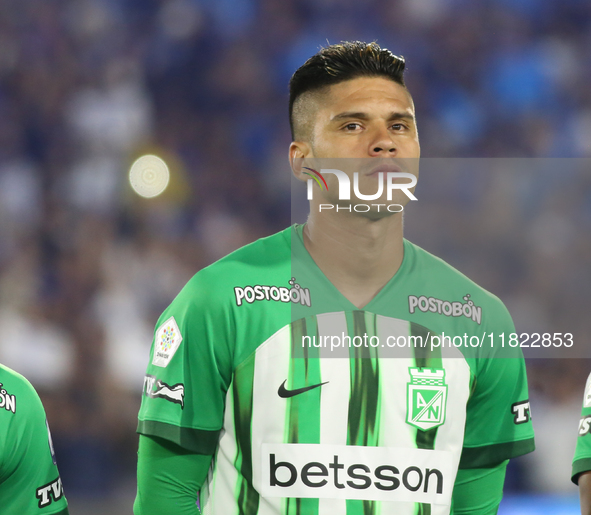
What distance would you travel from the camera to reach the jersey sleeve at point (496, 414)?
2176 mm

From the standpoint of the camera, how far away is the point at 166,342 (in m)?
2.07

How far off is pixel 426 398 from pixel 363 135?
77 cm

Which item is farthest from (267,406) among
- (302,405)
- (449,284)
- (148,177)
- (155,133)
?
(155,133)

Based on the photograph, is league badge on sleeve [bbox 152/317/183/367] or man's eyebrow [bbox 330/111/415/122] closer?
league badge on sleeve [bbox 152/317/183/367]

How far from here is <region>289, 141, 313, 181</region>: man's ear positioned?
7.32 feet

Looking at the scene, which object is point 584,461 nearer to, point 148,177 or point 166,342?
point 166,342

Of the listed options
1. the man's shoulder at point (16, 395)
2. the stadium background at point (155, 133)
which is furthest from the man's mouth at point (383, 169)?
the stadium background at point (155, 133)

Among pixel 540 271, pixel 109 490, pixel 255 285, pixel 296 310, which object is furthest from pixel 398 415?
pixel 109 490

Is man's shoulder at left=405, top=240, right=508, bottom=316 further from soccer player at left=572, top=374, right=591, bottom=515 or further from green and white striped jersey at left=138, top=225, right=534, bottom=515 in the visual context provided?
soccer player at left=572, top=374, right=591, bottom=515

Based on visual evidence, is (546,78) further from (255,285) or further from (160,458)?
(160,458)

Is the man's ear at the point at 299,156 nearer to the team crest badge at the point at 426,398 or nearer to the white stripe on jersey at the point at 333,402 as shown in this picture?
the white stripe on jersey at the point at 333,402

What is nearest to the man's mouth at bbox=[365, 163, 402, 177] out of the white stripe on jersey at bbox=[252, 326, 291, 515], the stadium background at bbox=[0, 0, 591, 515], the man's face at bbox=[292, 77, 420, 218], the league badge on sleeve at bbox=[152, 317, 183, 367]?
the man's face at bbox=[292, 77, 420, 218]

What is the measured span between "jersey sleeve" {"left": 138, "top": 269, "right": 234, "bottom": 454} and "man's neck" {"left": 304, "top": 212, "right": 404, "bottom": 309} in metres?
0.37

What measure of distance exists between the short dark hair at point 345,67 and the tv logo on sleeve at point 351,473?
0.99 metres
